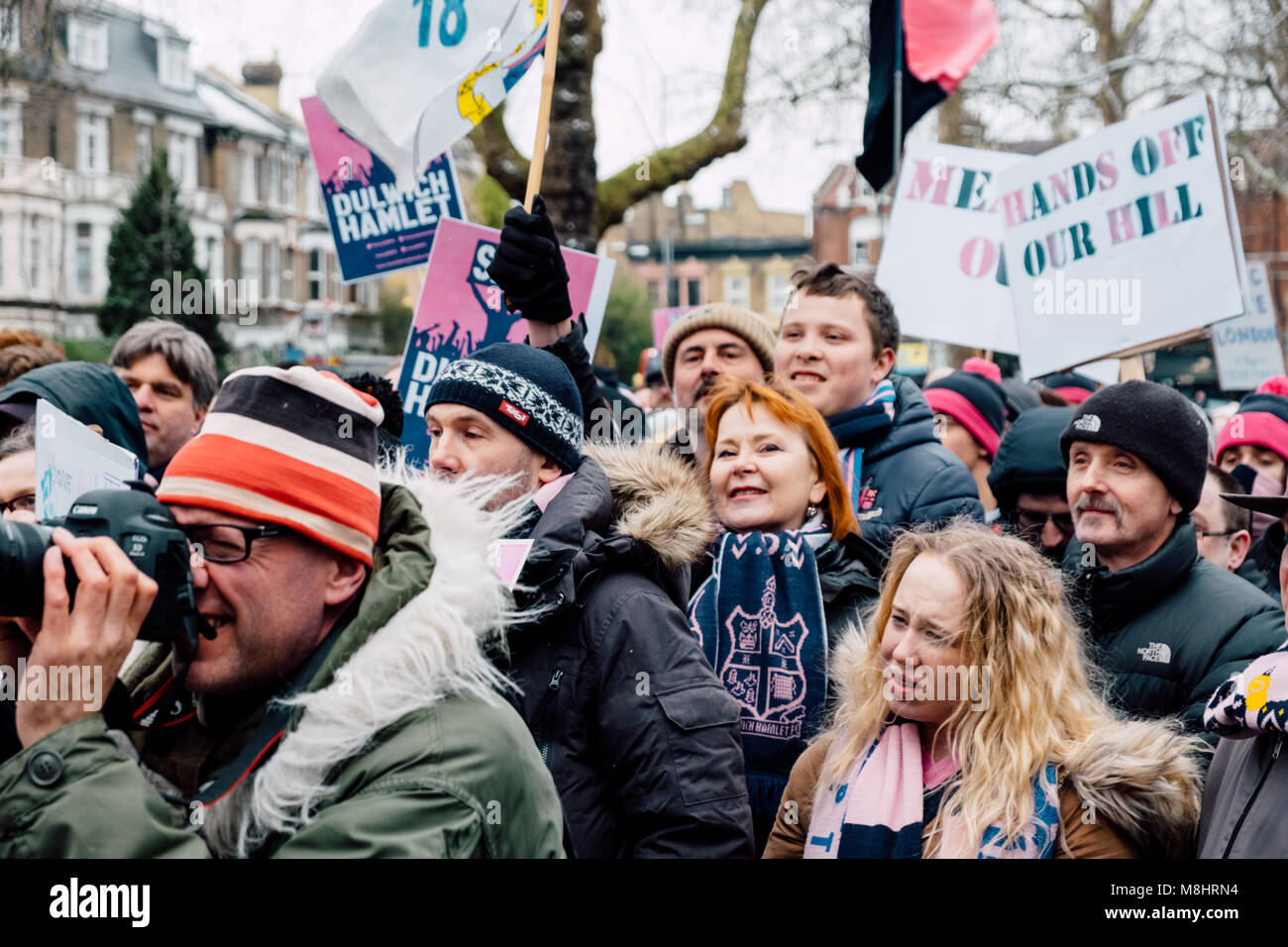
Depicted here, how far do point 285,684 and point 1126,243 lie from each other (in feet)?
14.1

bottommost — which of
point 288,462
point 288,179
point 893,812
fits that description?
point 893,812

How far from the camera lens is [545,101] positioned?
3641 mm

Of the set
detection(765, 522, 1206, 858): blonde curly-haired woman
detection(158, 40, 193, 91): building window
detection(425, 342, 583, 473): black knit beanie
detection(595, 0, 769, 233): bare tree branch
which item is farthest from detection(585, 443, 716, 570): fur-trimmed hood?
detection(158, 40, 193, 91): building window

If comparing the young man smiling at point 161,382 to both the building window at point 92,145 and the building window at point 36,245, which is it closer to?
the building window at point 36,245

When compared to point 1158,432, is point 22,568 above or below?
below

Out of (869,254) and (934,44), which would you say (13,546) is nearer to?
(934,44)

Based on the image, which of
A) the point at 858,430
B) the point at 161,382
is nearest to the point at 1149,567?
the point at 858,430

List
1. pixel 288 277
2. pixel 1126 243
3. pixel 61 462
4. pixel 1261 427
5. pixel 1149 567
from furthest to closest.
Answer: pixel 288 277, pixel 1261 427, pixel 1126 243, pixel 1149 567, pixel 61 462

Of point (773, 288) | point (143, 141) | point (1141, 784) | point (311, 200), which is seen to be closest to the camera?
point (1141, 784)

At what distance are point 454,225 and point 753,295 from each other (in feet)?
199

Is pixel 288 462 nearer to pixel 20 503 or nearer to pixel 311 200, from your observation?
pixel 20 503

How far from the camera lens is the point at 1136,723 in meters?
2.63

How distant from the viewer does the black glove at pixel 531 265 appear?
3.60m

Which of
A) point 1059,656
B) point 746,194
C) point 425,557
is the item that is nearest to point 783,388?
point 1059,656
